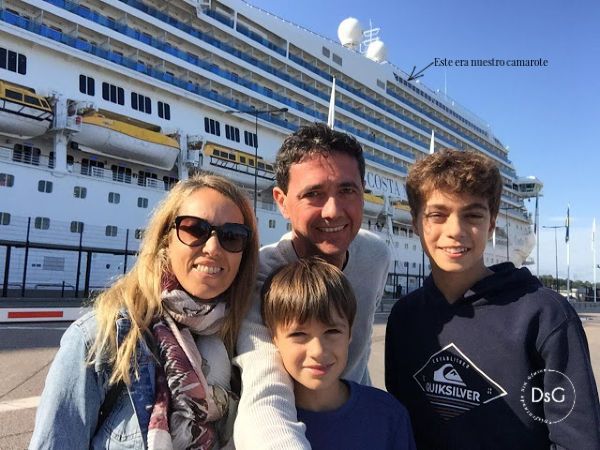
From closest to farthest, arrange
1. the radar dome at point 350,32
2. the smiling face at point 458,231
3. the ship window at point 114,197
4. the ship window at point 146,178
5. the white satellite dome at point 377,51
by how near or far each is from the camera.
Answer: the smiling face at point 458,231
the ship window at point 114,197
the ship window at point 146,178
the radar dome at point 350,32
the white satellite dome at point 377,51

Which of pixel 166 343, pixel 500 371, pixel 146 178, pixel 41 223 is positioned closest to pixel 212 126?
pixel 146 178

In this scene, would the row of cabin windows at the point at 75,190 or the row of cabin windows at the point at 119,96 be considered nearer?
the row of cabin windows at the point at 75,190

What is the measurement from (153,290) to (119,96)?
21118 millimetres

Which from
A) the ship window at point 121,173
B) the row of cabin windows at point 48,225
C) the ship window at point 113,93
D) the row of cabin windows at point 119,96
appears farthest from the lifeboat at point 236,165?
the row of cabin windows at point 48,225

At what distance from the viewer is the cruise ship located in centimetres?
1711

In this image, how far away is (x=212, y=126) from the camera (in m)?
24.1

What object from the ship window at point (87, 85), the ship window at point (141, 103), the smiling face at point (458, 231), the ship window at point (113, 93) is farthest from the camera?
the ship window at point (141, 103)

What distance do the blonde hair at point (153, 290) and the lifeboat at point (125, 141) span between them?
18.6m

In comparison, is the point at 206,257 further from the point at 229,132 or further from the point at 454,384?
the point at 229,132

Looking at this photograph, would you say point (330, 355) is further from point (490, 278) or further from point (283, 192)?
point (283, 192)

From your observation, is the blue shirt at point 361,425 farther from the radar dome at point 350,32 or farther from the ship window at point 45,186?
the radar dome at point 350,32

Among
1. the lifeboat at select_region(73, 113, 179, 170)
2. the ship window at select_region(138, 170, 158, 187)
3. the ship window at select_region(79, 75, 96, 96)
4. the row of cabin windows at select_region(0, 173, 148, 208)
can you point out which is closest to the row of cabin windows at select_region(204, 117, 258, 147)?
the lifeboat at select_region(73, 113, 179, 170)

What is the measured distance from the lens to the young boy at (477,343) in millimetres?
1543

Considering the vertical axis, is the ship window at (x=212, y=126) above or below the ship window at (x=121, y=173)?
above
